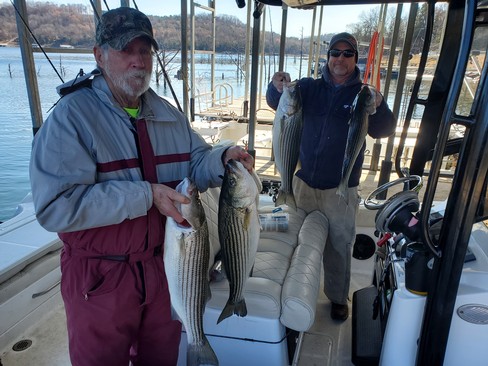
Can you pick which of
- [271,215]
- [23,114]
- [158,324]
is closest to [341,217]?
[271,215]

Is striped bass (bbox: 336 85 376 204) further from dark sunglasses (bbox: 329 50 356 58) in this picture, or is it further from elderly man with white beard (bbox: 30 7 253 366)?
elderly man with white beard (bbox: 30 7 253 366)

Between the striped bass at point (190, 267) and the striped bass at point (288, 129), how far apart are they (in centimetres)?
82

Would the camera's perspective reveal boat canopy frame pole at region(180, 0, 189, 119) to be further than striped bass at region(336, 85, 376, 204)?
Yes

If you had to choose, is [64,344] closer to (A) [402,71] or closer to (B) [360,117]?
(B) [360,117]

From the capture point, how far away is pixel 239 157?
1713 millimetres

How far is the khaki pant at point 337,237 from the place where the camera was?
2963mm

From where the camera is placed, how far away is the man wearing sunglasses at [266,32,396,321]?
8.96 ft

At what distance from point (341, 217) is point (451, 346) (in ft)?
4.81

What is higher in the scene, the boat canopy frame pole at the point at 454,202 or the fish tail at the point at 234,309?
the boat canopy frame pole at the point at 454,202

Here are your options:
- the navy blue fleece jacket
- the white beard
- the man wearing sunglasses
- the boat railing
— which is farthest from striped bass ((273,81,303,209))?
the boat railing

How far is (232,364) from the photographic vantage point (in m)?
2.12

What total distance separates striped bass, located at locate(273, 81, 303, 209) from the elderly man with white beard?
48 cm

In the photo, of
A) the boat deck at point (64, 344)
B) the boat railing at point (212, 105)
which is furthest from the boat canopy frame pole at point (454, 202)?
the boat railing at point (212, 105)

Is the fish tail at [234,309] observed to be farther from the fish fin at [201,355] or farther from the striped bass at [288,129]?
the striped bass at [288,129]
